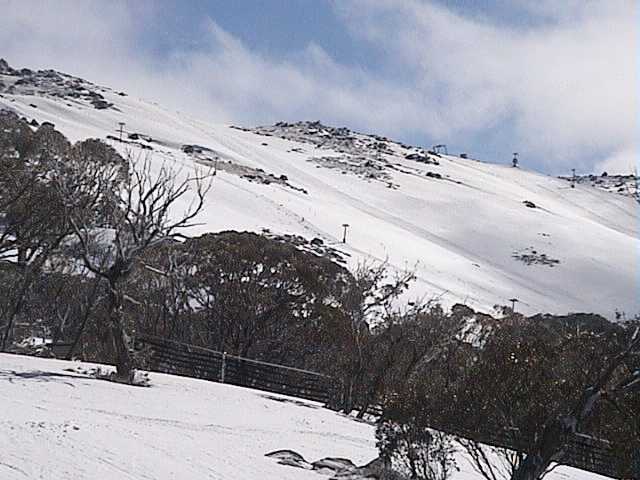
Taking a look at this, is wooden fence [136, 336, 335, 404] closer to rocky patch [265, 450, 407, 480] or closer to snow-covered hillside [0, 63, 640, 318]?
rocky patch [265, 450, 407, 480]

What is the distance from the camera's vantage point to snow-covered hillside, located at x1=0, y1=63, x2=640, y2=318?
60188mm

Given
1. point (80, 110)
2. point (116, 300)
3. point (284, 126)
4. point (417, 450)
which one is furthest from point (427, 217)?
point (284, 126)

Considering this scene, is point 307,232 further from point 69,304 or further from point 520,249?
point 69,304

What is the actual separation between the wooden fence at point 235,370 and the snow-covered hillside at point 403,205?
21461 mm

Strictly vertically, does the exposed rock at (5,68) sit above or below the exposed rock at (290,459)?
above

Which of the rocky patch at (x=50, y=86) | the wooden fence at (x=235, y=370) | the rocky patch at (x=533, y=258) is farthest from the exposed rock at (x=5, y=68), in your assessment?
the wooden fence at (x=235, y=370)

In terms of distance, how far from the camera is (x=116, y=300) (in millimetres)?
15961

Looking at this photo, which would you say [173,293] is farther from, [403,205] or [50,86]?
[50,86]

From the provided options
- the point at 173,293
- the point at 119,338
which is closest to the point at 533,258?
the point at 173,293

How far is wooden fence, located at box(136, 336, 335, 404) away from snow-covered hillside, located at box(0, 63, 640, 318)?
845 inches

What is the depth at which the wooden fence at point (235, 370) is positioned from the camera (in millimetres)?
23078

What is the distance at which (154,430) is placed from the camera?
34.6 ft

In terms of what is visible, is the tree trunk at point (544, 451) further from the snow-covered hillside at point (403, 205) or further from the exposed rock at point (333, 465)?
the snow-covered hillside at point (403, 205)

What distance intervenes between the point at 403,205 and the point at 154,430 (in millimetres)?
81651
